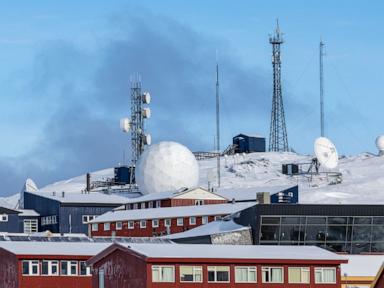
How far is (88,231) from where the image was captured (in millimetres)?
126375

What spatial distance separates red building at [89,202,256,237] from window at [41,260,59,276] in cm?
3254

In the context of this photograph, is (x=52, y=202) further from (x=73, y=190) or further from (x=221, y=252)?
(x=221, y=252)

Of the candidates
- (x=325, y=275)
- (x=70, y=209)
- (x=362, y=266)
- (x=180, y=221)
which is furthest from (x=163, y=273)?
(x=70, y=209)

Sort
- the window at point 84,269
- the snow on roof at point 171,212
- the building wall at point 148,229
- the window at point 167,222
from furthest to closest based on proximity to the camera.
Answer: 1. the window at point 167,222
2. the building wall at point 148,229
3. the snow on roof at point 171,212
4. the window at point 84,269

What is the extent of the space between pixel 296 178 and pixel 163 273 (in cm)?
8769

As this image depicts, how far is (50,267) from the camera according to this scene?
262ft

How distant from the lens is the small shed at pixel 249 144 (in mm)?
173125

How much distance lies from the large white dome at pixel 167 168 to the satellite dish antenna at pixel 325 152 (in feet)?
50.7

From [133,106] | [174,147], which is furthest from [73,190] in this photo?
[174,147]

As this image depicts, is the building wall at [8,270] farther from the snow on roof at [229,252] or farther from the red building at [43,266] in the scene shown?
the snow on roof at [229,252]

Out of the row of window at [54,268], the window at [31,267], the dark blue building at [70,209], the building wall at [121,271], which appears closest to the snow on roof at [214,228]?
the row of window at [54,268]

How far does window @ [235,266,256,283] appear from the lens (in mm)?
74125

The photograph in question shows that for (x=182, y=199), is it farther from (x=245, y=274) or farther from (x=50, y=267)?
(x=245, y=274)

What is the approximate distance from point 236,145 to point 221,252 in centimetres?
9906
